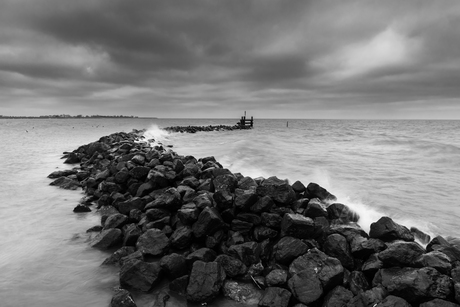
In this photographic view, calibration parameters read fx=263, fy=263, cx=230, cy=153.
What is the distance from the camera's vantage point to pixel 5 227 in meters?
6.05

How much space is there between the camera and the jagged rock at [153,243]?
471 centimetres

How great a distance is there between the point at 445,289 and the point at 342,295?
1.23 m

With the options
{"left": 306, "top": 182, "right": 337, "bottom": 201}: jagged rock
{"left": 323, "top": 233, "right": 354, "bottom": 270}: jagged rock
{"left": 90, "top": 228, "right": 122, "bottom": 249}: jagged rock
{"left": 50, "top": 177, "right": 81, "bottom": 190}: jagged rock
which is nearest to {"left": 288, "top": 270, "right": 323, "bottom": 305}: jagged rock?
{"left": 323, "top": 233, "right": 354, "bottom": 270}: jagged rock

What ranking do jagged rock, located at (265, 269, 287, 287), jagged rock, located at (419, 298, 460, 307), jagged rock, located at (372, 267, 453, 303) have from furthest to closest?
jagged rock, located at (265, 269, 287, 287)
jagged rock, located at (372, 267, 453, 303)
jagged rock, located at (419, 298, 460, 307)

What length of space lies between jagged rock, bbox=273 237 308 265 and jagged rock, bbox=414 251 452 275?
1.56m

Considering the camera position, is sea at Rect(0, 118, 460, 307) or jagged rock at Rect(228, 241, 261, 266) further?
jagged rock at Rect(228, 241, 261, 266)

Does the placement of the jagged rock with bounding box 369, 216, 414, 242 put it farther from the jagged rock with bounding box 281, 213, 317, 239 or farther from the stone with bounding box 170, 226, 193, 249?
the stone with bounding box 170, 226, 193, 249

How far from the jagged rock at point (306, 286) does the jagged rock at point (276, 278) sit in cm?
15

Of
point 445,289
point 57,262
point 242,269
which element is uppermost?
point 445,289

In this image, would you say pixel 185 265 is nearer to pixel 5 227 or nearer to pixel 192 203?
pixel 192 203

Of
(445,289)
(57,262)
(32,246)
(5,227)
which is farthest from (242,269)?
(5,227)

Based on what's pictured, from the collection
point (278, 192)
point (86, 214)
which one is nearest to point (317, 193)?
point (278, 192)

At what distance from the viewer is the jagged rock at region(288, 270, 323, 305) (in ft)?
11.4

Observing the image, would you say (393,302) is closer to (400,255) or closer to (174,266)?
(400,255)
